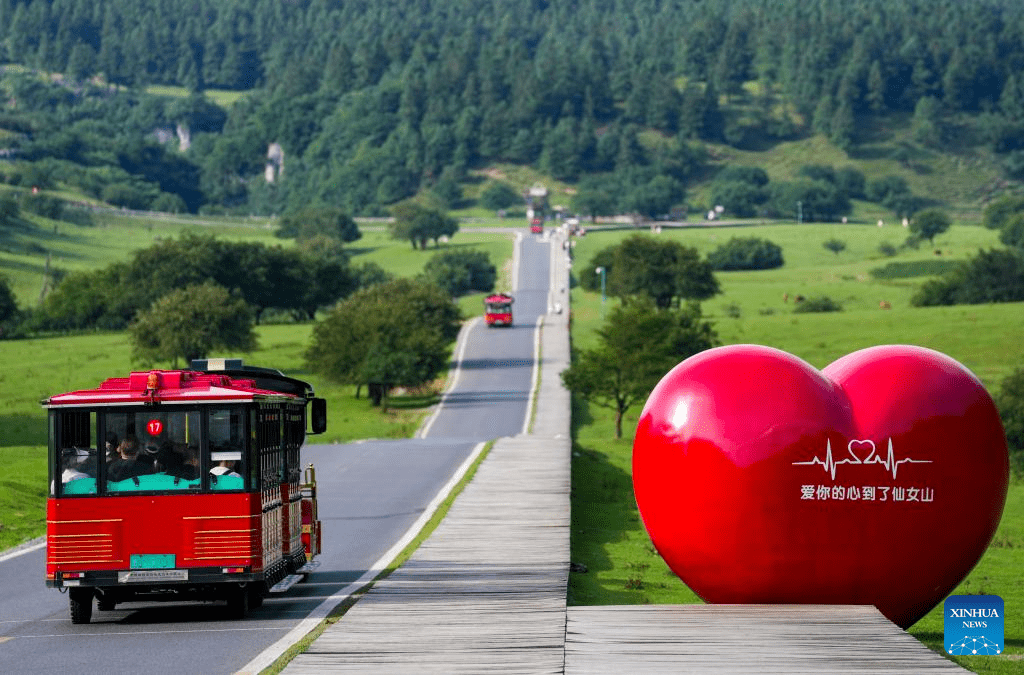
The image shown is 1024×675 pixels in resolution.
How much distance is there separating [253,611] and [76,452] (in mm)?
3257

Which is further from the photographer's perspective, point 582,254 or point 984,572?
point 582,254

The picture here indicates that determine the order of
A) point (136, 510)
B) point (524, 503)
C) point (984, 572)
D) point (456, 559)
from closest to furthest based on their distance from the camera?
point (136, 510) < point (456, 559) < point (984, 572) < point (524, 503)

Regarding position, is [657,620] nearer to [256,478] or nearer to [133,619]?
[256,478]

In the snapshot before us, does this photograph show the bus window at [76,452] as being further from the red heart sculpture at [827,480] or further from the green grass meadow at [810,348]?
the red heart sculpture at [827,480]

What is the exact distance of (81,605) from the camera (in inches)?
939

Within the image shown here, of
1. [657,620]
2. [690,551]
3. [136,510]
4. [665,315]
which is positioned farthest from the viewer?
[665,315]

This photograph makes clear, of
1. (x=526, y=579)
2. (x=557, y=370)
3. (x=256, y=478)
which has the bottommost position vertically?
(x=557, y=370)

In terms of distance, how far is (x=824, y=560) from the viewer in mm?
21078

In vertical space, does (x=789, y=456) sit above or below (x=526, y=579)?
above

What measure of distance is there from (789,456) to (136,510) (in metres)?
8.28

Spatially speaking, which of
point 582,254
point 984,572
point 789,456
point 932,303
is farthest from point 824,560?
point 582,254

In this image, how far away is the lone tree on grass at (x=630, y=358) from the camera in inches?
2940

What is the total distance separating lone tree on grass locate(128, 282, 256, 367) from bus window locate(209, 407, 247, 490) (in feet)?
252

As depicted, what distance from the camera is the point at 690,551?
21719 mm
